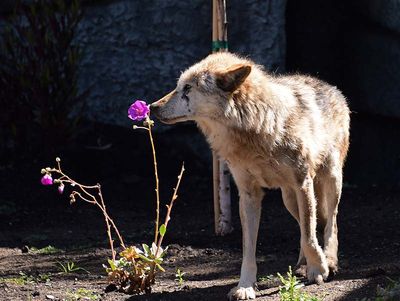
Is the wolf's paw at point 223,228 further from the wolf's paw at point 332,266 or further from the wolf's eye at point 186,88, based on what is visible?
the wolf's eye at point 186,88

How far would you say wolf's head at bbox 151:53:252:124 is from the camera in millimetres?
5531

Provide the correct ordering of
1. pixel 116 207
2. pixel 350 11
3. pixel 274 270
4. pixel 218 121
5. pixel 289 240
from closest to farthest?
1. pixel 218 121
2. pixel 274 270
3. pixel 289 240
4. pixel 116 207
5. pixel 350 11

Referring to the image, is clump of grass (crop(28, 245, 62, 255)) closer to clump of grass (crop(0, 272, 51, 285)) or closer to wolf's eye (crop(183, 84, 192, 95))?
clump of grass (crop(0, 272, 51, 285))

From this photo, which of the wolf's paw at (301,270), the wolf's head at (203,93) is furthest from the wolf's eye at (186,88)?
the wolf's paw at (301,270)

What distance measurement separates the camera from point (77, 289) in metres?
5.78

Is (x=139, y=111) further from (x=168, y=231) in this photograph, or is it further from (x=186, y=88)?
(x=168, y=231)

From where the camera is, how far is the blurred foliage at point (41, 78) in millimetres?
9258

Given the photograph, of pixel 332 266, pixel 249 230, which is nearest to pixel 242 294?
pixel 249 230

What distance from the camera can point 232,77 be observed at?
5.52m

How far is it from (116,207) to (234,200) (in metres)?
1.15

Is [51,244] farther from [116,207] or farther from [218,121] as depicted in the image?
[218,121]

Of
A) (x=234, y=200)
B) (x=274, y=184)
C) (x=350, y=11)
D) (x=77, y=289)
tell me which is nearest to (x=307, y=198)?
(x=274, y=184)

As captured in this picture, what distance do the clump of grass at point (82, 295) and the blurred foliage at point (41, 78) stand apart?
151 inches

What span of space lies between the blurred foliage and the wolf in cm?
368
